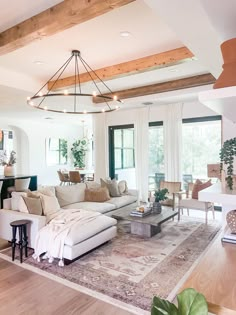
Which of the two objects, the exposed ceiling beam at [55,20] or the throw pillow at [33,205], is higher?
the exposed ceiling beam at [55,20]

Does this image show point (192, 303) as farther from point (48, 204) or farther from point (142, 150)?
point (142, 150)

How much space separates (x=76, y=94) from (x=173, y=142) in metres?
3.85

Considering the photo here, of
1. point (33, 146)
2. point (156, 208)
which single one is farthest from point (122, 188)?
point (33, 146)

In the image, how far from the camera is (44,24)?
276 cm

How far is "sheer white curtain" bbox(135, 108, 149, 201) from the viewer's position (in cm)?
748

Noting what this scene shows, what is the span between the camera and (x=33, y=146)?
1023 cm

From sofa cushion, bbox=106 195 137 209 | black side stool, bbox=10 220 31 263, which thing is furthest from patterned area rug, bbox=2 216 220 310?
sofa cushion, bbox=106 195 137 209

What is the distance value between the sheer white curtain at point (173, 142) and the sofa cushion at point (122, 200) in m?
1.40

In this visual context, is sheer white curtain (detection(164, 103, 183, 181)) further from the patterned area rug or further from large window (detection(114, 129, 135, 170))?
the patterned area rug

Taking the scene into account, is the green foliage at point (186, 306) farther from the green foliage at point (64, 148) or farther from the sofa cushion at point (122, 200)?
the green foliage at point (64, 148)

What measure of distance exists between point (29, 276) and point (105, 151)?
5333mm

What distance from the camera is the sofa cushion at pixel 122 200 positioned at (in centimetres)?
556

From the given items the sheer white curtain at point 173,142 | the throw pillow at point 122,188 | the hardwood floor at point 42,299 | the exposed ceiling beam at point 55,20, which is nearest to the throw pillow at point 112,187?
the throw pillow at point 122,188

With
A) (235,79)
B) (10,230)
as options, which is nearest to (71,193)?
(10,230)
